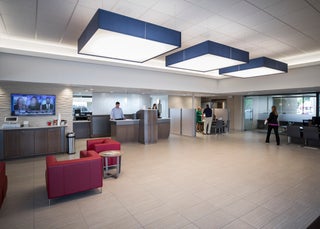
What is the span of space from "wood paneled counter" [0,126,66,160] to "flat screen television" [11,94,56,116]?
0.99 m

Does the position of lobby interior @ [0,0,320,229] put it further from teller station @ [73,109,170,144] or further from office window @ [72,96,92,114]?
office window @ [72,96,92,114]

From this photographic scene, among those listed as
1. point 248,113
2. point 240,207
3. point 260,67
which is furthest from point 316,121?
point 240,207

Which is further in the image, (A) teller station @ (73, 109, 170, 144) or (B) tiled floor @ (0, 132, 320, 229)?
(A) teller station @ (73, 109, 170, 144)

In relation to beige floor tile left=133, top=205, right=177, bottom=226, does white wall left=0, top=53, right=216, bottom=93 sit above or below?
above

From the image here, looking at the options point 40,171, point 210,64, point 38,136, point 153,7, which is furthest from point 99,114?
point 153,7

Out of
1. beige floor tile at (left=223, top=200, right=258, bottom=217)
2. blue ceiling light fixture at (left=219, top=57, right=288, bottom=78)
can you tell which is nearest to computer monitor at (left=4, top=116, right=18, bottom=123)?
beige floor tile at (left=223, top=200, right=258, bottom=217)

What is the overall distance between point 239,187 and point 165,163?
7.28 ft

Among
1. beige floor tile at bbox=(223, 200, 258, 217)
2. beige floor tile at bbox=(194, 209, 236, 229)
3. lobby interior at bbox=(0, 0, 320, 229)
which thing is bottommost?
beige floor tile at bbox=(194, 209, 236, 229)

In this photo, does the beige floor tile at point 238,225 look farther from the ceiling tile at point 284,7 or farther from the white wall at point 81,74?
the white wall at point 81,74

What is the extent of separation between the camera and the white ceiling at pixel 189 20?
3449mm

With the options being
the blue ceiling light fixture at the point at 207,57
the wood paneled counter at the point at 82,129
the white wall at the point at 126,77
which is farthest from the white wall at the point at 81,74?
the wood paneled counter at the point at 82,129

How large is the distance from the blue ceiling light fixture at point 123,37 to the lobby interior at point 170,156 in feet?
1.76

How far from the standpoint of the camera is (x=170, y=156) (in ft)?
20.6

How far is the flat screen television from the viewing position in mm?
6602
